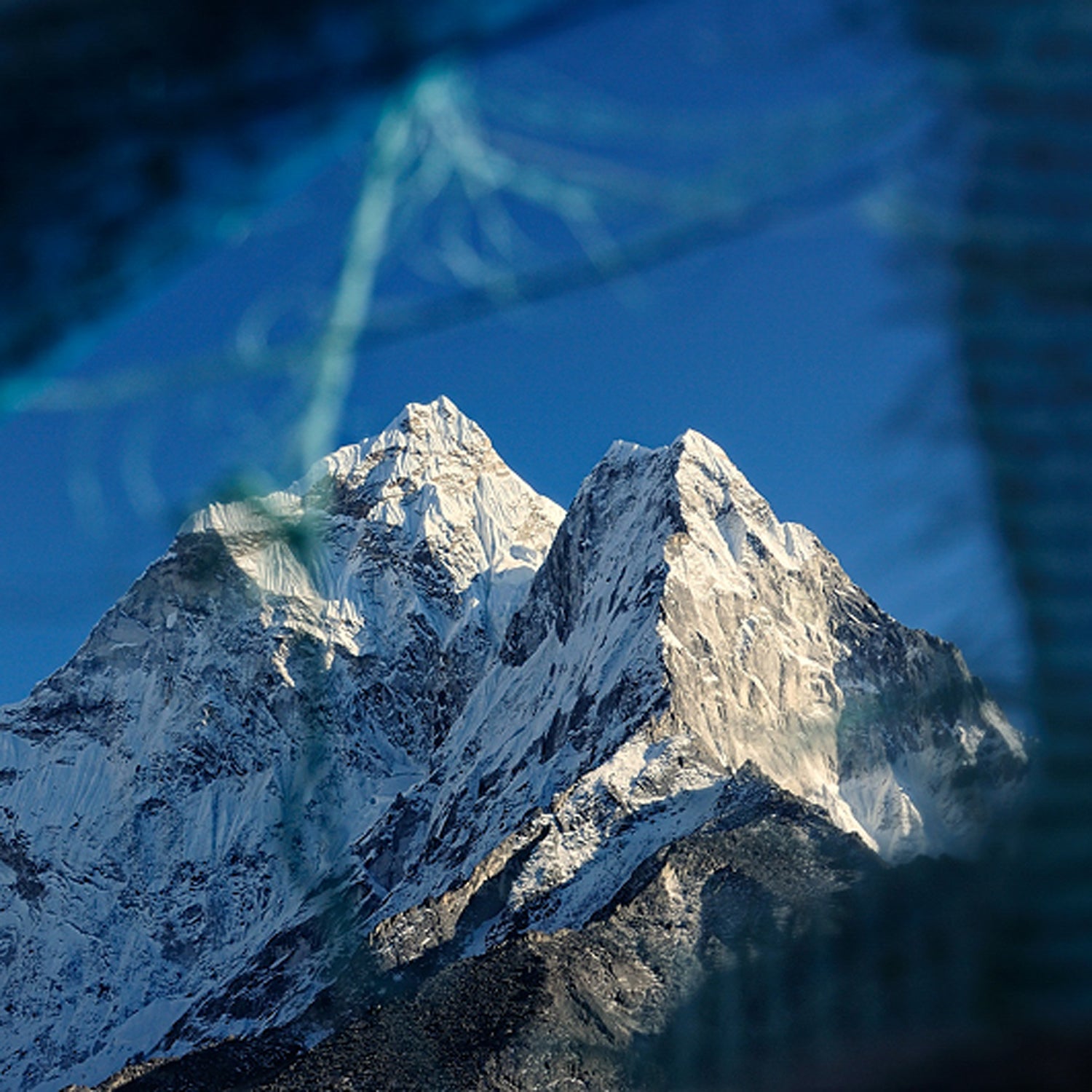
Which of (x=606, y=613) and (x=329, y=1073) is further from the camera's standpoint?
(x=606, y=613)

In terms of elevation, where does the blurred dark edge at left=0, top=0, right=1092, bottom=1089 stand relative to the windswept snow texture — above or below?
below

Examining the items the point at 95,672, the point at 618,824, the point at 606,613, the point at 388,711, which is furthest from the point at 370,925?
the point at 95,672

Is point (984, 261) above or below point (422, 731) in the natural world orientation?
below

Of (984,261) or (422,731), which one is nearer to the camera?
(984,261)

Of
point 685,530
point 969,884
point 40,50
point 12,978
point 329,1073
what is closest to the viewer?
point 969,884

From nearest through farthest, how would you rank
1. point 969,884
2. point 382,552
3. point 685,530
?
1. point 969,884
2. point 685,530
3. point 382,552

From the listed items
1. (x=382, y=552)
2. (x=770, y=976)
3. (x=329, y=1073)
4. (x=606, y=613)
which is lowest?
(x=770, y=976)

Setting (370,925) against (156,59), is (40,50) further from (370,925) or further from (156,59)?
(370,925)

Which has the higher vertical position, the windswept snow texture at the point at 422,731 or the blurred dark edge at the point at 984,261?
the windswept snow texture at the point at 422,731
